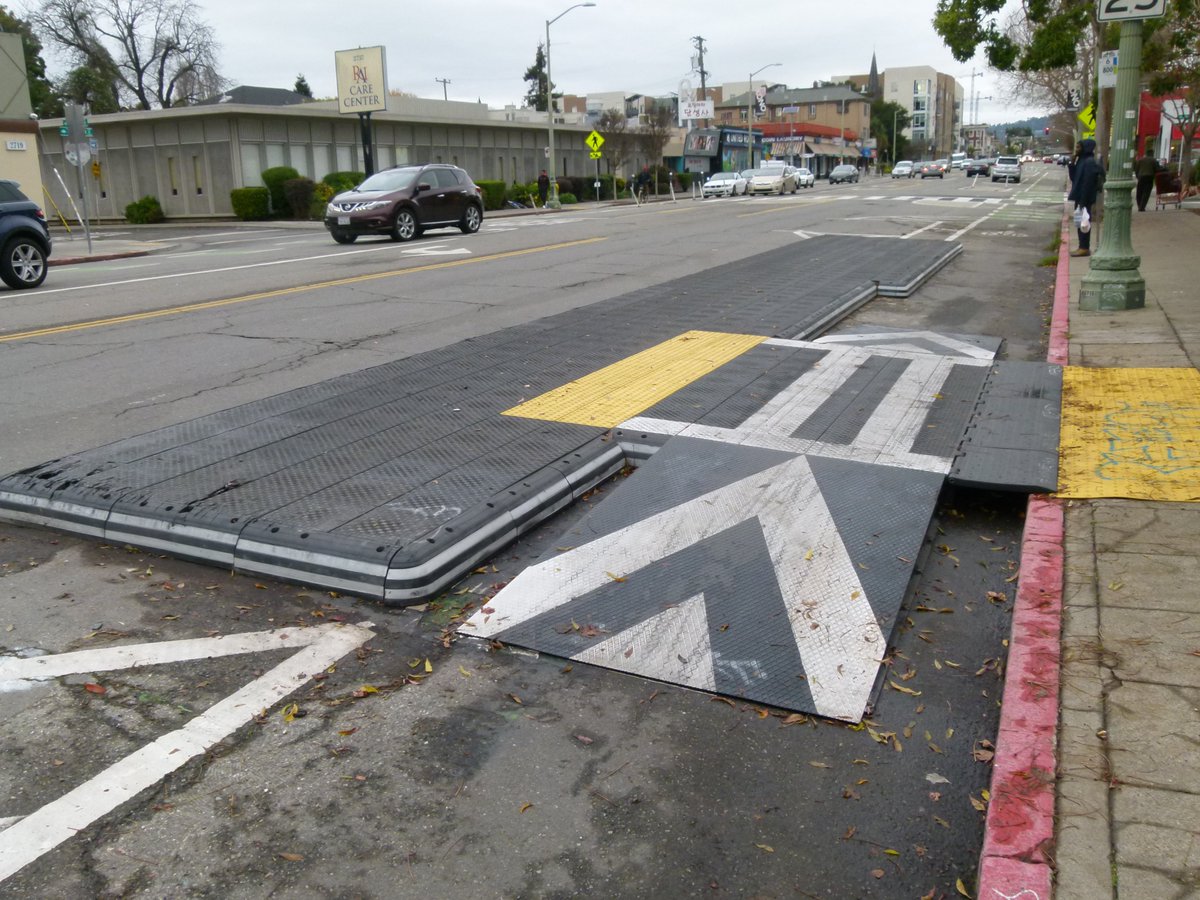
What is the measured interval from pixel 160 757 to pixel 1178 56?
105 ft

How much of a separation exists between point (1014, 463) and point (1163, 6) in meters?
7.37

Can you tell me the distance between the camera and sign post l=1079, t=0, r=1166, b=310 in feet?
37.3

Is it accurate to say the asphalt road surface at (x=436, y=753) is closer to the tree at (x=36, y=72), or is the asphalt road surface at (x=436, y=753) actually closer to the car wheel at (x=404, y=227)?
the car wheel at (x=404, y=227)

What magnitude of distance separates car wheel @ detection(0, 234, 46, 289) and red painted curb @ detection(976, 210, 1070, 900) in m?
15.5

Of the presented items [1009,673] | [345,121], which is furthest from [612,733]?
[345,121]

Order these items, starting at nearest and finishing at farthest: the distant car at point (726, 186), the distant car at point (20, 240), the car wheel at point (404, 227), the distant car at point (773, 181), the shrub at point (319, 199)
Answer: the distant car at point (20, 240), the car wheel at point (404, 227), the shrub at point (319, 199), the distant car at point (773, 181), the distant car at point (726, 186)

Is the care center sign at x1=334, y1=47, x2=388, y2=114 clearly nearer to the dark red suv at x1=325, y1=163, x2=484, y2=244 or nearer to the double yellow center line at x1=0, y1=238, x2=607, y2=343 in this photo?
the dark red suv at x1=325, y1=163, x2=484, y2=244

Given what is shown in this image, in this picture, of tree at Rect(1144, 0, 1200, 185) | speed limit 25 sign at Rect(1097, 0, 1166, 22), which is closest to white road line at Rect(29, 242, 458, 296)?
speed limit 25 sign at Rect(1097, 0, 1166, 22)

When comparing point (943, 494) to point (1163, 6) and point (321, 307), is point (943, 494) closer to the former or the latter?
point (1163, 6)

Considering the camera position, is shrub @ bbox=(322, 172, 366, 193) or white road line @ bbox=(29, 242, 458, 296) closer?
white road line @ bbox=(29, 242, 458, 296)

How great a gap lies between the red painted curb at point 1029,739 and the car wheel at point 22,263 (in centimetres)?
1553

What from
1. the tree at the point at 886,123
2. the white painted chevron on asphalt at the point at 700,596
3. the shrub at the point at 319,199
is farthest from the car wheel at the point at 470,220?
the tree at the point at 886,123

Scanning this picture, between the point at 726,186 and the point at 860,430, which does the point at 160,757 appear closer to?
the point at 860,430

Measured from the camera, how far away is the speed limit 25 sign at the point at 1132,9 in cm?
1091
